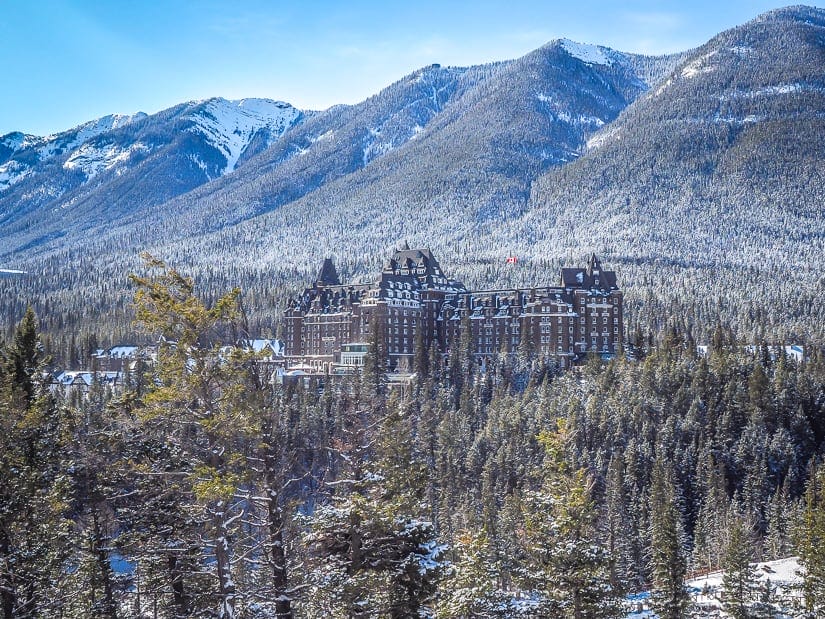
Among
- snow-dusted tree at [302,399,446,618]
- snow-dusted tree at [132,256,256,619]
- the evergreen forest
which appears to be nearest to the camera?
snow-dusted tree at [132,256,256,619]

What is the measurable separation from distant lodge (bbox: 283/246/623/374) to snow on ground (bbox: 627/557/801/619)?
195 ft

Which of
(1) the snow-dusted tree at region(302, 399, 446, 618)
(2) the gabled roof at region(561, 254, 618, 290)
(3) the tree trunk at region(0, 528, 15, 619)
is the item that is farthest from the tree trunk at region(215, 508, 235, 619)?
(2) the gabled roof at region(561, 254, 618, 290)

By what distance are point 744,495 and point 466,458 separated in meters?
37.7

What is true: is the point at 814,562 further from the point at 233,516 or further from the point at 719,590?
the point at 233,516

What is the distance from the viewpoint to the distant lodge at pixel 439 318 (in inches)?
6097

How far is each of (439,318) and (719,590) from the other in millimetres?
93068

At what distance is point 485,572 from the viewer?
137 feet

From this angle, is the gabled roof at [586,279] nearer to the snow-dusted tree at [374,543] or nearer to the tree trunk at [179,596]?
the snow-dusted tree at [374,543]

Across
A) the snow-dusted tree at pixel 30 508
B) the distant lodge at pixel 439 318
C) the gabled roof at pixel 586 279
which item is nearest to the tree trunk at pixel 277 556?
the snow-dusted tree at pixel 30 508

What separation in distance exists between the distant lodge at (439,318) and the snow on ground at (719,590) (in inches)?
2338

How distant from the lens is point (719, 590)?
281 ft

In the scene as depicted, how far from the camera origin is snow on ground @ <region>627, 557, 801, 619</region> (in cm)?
7412

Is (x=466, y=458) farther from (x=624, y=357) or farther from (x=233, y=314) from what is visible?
(x=233, y=314)

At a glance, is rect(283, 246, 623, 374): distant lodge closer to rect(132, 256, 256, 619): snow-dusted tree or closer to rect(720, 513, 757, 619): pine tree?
rect(720, 513, 757, 619): pine tree
